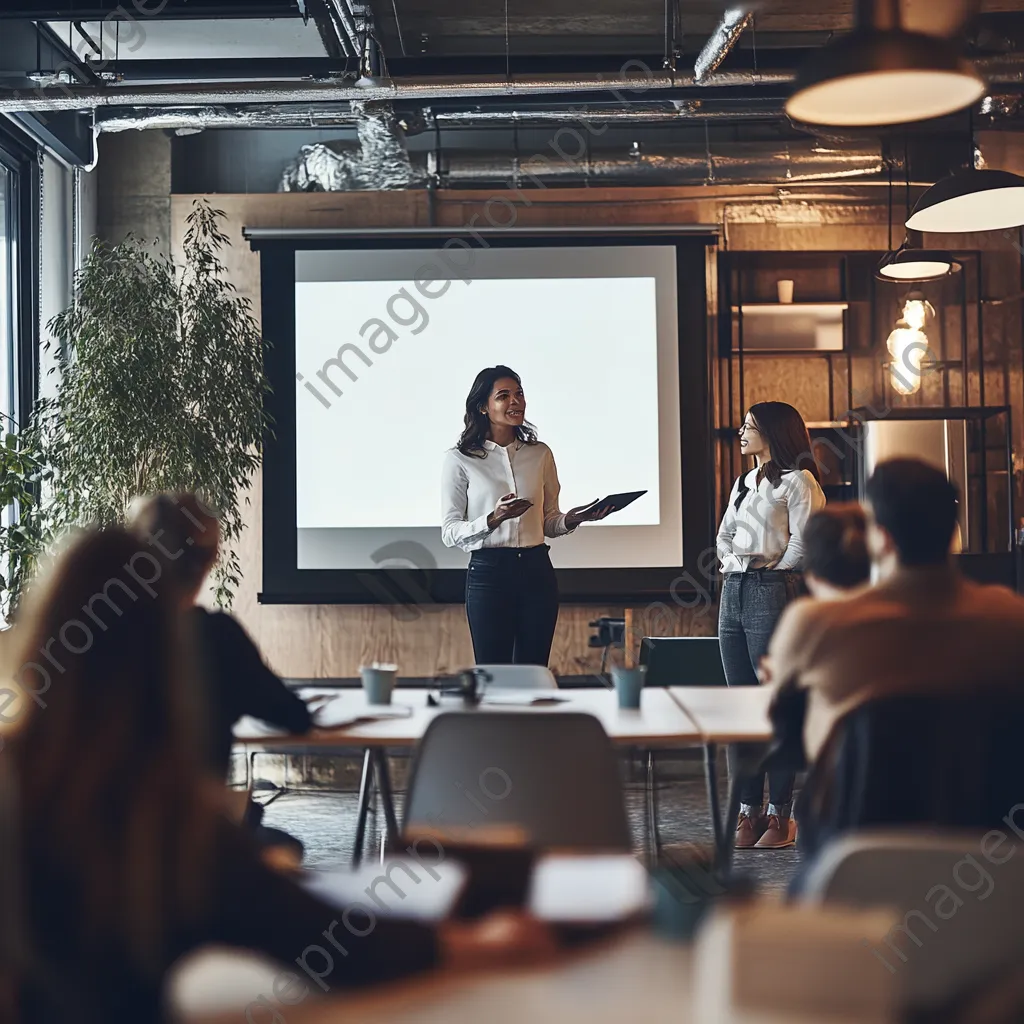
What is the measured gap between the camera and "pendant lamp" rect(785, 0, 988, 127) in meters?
2.41

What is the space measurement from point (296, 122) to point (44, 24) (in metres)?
1.18

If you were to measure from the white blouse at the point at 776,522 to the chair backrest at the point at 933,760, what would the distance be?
2537 mm

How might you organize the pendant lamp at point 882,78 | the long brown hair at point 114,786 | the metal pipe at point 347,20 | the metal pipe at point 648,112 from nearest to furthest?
1. the long brown hair at point 114,786
2. the pendant lamp at point 882,78
3. the metal pipe at point 347,20
4. the metal pipe at point 648,112

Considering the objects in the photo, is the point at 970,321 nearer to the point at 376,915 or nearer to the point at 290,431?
the point at 290,431

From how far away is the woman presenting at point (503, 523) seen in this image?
4207 mm

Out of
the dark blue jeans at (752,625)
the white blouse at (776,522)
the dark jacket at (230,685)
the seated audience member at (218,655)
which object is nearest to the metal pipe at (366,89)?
the white blouse at (776,522)

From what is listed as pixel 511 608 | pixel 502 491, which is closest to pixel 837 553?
pixel 511 608

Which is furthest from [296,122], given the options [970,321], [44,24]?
[970,321]

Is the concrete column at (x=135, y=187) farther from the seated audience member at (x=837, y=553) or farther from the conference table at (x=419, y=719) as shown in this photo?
the seated audience member at (x=837, y=553)

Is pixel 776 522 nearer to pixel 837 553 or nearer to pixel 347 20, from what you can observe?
pixel 837 553

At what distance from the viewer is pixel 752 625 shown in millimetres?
4324

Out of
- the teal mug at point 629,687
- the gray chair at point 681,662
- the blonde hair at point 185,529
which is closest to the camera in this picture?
the blonde hair at point 185,529

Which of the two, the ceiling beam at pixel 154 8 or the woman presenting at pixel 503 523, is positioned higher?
the ceiling beam at pixel 154 8

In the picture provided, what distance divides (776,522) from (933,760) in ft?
8.73
